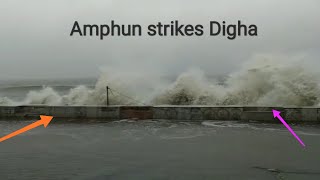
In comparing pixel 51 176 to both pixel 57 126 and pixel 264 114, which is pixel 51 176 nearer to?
pixel 57 126

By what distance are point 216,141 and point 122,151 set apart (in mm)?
2387

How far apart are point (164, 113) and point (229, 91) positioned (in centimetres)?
659

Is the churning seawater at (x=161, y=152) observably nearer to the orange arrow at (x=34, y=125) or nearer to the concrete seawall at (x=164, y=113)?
the orange arrow at (x=34, y=125)

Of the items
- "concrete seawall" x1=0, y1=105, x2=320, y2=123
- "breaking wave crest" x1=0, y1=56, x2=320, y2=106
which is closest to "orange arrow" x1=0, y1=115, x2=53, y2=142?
"concrete seawall" x1=0, y1=105, x2=320, y2=123

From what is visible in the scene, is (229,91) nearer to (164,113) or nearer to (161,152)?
(164,113)

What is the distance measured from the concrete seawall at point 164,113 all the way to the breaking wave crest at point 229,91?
3.74 metres

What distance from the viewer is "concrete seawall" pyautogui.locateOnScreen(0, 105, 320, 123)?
1210cm

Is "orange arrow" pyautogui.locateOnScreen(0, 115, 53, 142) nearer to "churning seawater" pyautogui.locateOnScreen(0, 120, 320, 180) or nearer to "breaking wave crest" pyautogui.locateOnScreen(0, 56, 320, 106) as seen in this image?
"churning seawater" pyautogui.locateOnScreen(0, 120, 320, 180)

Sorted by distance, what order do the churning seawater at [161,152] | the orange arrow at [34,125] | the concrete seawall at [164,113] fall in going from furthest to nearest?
the concrete seawall at [164,113]
the orange arrow at [34,125]
the churning seawater at [161,152]

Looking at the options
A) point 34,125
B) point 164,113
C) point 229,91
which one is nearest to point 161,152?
point 164,113

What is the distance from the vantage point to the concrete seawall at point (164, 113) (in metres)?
12.1

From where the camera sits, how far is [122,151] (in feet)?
26.1

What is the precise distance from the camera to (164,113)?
41.9 ft

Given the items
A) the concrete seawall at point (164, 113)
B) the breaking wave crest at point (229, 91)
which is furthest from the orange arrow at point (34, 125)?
the breaking wave crest at point (229, 91)
